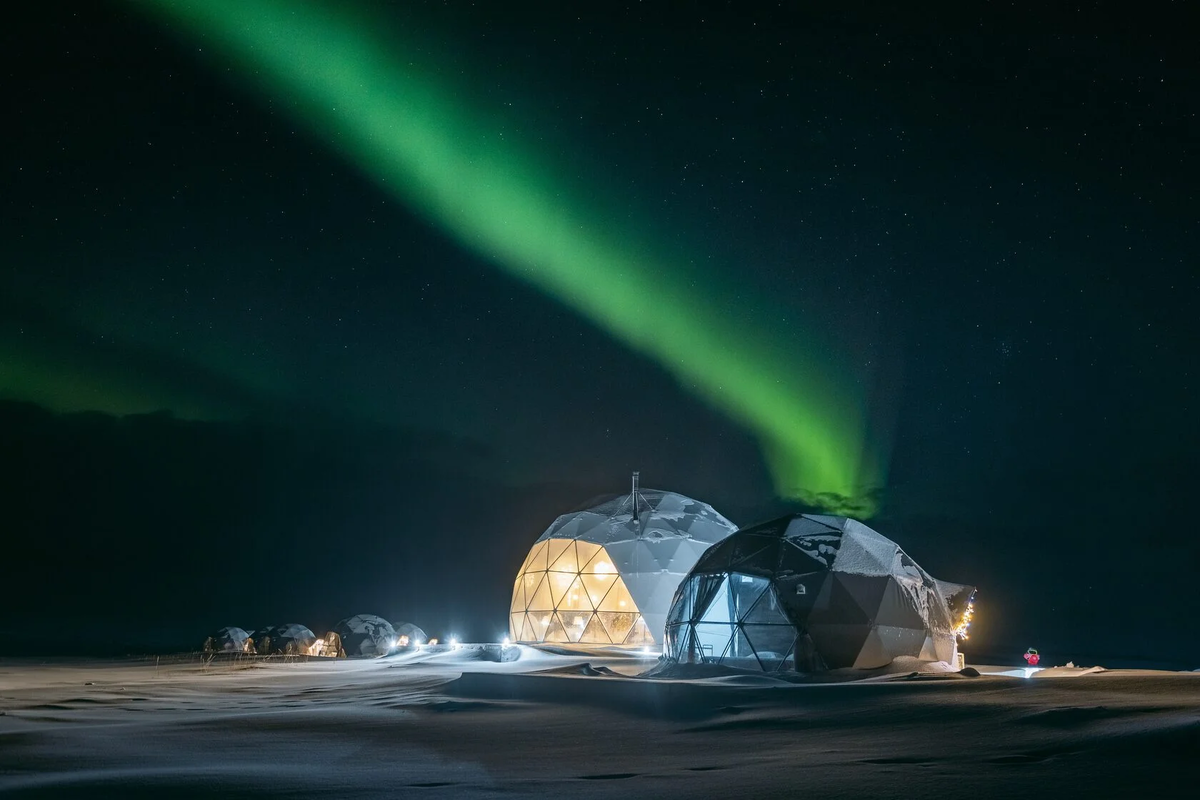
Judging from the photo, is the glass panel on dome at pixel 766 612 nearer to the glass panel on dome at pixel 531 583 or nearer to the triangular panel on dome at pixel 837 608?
the triangular panel on dome at pixel 837 608

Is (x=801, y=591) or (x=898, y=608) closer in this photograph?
(x=801, y=591)

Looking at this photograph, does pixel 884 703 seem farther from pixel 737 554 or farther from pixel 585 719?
pixel 737 554

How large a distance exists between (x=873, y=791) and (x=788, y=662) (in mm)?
16226

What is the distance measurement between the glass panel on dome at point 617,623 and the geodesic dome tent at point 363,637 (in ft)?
39.8

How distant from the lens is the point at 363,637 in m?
47.1

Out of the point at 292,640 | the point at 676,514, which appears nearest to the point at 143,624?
the point at 292,640

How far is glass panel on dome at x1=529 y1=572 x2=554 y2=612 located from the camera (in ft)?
140

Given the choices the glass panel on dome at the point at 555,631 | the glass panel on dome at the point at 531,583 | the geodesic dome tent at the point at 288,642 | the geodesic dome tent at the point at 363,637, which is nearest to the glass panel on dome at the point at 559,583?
the glass panel on dome at the point at 531,583

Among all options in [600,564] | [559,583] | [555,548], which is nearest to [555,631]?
[559,583]

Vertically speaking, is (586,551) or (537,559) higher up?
(586,551)

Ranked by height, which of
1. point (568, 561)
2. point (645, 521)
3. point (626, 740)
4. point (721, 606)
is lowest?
point (626, 740)

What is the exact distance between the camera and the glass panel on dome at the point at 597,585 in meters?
41.7

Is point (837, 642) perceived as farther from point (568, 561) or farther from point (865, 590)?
point (568, 561)

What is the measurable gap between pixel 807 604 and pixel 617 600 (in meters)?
17.8
